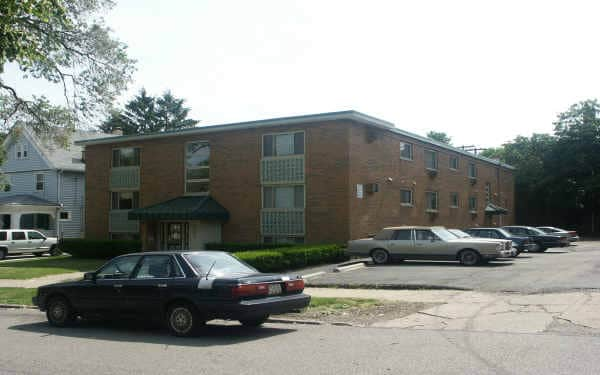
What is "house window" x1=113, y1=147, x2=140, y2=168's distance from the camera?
3284 cm

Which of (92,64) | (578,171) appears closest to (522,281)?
(92,64)

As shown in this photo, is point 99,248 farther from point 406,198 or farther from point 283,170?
point 406,198

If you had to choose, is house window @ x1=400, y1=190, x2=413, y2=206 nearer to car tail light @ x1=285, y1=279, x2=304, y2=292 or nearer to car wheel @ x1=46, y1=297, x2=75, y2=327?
car tail light @ x1=285, y1=279, x2=304, y2=292

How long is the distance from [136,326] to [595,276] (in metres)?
12.3

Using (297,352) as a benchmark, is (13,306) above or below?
below

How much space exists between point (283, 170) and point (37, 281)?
35.6ft

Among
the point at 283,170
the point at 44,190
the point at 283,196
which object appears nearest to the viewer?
the point at 283,170

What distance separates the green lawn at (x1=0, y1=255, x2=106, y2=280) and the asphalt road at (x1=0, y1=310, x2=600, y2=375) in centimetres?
1314

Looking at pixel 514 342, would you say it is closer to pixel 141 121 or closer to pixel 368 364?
pixel 368 364

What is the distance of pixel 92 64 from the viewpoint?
24.8 m

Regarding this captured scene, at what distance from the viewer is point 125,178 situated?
33.1 metres

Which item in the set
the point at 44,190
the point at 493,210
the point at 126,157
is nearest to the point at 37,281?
the point at 126,157

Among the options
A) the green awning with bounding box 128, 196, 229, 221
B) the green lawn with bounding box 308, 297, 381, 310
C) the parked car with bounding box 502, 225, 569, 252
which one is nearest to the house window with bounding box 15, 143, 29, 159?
the green awning with bounding box 128, 196, 229, 221

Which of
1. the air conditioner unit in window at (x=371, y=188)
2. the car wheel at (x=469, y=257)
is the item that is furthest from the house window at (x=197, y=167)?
the car wheel at (x=469, y=257)
